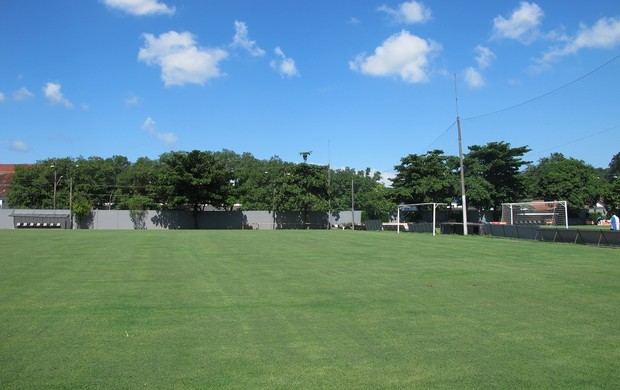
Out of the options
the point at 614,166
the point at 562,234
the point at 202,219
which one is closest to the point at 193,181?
the point at 202,219

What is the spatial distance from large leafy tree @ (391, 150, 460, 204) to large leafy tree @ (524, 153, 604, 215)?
14702mm

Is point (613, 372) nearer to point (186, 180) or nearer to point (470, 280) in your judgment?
point (470, 280)

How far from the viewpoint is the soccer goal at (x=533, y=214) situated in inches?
1448

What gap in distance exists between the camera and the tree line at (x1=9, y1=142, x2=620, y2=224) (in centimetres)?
5647

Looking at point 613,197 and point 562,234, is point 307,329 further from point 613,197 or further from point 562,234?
point 613,197

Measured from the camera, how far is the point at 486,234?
114 feet

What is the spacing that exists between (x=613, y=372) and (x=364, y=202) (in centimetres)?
6594

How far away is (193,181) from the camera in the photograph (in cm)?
5450

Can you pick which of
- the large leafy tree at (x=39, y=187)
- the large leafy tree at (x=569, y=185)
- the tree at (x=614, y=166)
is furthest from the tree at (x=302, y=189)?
the tree at (x=614, y=166)

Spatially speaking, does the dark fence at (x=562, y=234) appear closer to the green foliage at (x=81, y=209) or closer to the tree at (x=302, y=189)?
the tree at (x=302, y=189)

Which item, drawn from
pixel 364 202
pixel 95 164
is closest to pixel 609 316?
pixel 364 202

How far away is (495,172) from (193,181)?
36732 mm

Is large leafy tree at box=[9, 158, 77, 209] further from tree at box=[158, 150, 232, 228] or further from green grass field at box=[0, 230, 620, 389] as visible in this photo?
green grass field at box=[0, 230, 620, 389]

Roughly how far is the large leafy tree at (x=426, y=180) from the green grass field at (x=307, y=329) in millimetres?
44604
